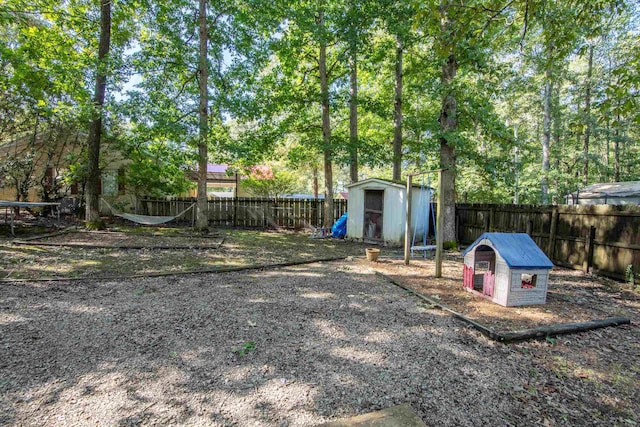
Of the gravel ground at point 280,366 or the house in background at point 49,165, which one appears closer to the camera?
the gravel ground at point 280,366

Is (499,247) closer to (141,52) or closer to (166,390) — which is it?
(166,390)

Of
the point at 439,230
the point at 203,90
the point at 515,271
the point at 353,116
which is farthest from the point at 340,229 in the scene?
the point at 515,271

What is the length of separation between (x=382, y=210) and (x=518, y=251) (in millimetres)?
5645

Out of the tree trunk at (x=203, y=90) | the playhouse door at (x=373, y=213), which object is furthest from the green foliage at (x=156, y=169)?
the playhouse door at (x=373, y=213)

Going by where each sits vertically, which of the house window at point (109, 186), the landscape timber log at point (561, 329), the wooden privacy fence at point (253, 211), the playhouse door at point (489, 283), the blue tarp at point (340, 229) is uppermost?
the house window at point (109, 186)

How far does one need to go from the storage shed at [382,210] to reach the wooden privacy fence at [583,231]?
1983 millimetres

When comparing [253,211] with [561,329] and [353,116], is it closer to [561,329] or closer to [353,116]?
[353,116]

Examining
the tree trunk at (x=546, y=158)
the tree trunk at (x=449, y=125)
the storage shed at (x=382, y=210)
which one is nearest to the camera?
the tree trunk at (x=449, y=125)

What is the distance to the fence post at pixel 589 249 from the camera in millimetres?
6055

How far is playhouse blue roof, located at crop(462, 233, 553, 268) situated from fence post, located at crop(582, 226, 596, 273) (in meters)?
2.78

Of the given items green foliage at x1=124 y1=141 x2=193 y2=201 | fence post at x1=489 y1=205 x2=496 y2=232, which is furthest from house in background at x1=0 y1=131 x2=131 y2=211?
fence post at x1=489 y1=205 x2=496 y2=232

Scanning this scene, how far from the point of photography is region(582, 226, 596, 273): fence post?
19.9 feet

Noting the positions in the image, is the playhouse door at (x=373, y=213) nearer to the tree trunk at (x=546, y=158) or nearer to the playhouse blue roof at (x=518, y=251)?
the playhouse blue roof at (x=518, y=251)

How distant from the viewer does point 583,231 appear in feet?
20.6
